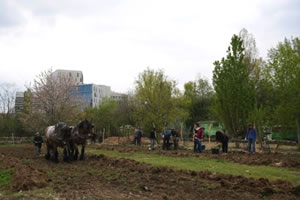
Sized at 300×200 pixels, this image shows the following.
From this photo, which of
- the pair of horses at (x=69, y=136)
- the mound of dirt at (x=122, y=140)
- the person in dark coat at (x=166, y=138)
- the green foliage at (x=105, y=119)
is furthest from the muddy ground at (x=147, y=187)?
the green foliage at (x=105, y=119)

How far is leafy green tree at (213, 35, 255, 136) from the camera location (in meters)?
22.8

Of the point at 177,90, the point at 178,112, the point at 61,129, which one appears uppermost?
the point at 177,90

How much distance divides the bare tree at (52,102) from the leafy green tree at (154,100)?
696 cm

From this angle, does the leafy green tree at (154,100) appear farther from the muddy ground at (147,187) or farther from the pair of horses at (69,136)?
the muddy ground at (147,187)

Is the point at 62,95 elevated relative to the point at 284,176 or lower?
elevated

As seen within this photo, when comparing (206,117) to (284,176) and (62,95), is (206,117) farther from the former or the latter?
(284,176)

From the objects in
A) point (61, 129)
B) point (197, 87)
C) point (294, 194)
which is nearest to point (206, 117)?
point (197, 87)

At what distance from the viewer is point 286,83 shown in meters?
22.9

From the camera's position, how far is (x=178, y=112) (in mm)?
39375

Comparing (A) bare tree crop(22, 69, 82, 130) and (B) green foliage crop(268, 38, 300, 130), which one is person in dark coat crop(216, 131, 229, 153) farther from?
(A) bare tree crop(22, 69, 82, 130)

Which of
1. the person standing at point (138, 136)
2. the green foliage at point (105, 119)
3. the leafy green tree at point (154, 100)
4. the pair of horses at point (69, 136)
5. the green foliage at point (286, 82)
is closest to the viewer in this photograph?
the pair of horses at point (69, 136)

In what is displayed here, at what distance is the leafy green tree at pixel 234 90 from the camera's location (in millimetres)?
22750

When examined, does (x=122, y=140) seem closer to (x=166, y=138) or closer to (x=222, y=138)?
(x=166, y=138)

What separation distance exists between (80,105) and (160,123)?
9413 millimetres
